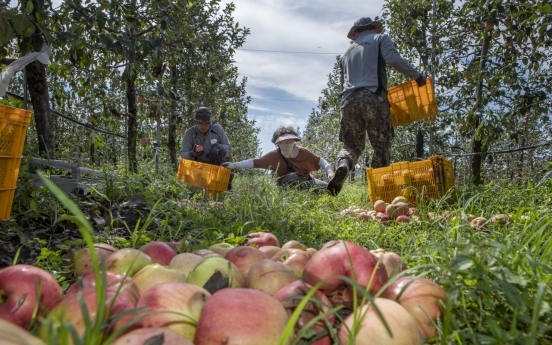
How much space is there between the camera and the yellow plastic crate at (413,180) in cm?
433

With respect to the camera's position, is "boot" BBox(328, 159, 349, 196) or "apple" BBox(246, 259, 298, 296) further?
"boot" BBox(328, 159, 349, 196)

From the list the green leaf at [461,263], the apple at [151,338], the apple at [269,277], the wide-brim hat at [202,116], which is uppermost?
the wide-brim hat at [202,116]

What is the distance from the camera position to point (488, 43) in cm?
655

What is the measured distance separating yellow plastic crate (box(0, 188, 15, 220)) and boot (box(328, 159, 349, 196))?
359 cm

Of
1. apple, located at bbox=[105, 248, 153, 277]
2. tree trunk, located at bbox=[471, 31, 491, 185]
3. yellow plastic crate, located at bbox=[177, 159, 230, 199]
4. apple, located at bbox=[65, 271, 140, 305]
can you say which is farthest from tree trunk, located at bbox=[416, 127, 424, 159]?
apple, located at bbox=[65, 271, 140, 305]

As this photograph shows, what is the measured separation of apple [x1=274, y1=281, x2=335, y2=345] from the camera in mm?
1050

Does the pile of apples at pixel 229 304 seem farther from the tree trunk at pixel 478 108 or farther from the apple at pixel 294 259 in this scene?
the tree trunk at pixel 478 108

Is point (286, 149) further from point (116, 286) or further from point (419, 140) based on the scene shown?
point (116, 286)

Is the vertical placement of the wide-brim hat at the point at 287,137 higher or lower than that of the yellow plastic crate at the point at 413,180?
higher

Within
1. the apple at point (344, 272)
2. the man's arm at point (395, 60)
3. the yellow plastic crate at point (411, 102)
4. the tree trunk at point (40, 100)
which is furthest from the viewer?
the yellow plastic crate at point (411, 102)

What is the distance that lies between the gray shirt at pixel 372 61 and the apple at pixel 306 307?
14.9 ft

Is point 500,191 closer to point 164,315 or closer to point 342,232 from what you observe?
point 342,232

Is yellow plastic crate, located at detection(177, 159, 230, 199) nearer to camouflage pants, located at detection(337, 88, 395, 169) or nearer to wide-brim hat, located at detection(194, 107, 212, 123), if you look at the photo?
camouflage pants, located at detection(337, 88, 395, 169)

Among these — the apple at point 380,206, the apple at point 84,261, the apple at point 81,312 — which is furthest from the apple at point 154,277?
the apple at point 380,206
